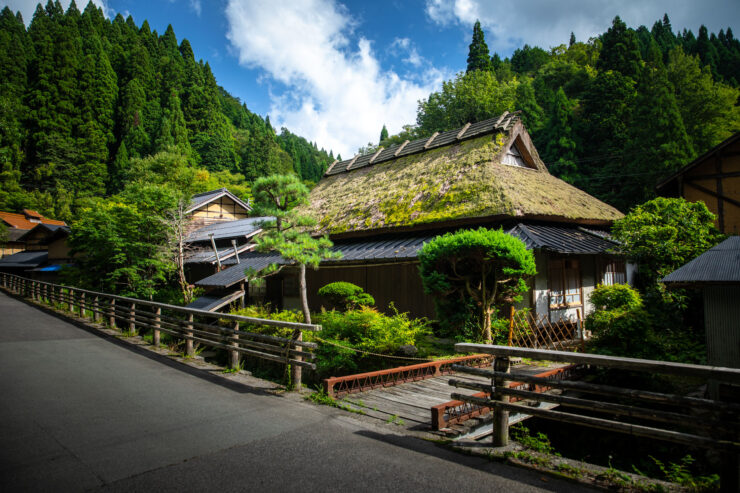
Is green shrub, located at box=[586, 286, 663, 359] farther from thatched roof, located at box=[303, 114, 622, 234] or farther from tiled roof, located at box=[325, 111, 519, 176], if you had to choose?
tiled roof, located at box=[325, 111, 519, 176]

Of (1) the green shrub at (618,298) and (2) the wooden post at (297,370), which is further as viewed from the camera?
(1) the green shrub at (618,298)

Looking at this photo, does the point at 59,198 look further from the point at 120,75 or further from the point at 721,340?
the point at 721,340

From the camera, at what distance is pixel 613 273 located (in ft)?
48.5

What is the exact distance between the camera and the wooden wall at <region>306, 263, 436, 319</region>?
12711mm

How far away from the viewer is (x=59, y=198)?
44.3m

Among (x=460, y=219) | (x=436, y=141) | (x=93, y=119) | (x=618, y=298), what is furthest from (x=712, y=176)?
(x=93, y=119)

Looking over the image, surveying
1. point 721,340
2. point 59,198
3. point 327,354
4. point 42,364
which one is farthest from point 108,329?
point 59,198

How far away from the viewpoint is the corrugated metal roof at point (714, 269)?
22.3ft

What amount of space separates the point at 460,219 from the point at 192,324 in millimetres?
8380

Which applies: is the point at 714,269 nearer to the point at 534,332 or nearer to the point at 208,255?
the point at 534,332

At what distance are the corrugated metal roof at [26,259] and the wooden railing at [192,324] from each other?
1173cm

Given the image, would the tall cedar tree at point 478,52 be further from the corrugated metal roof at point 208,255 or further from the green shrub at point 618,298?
the green shrub at point 618,298

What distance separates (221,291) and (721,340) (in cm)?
1359

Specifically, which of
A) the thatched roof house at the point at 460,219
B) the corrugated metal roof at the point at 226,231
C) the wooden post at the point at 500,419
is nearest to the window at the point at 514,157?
the thatched roof house at the point at 460,219
